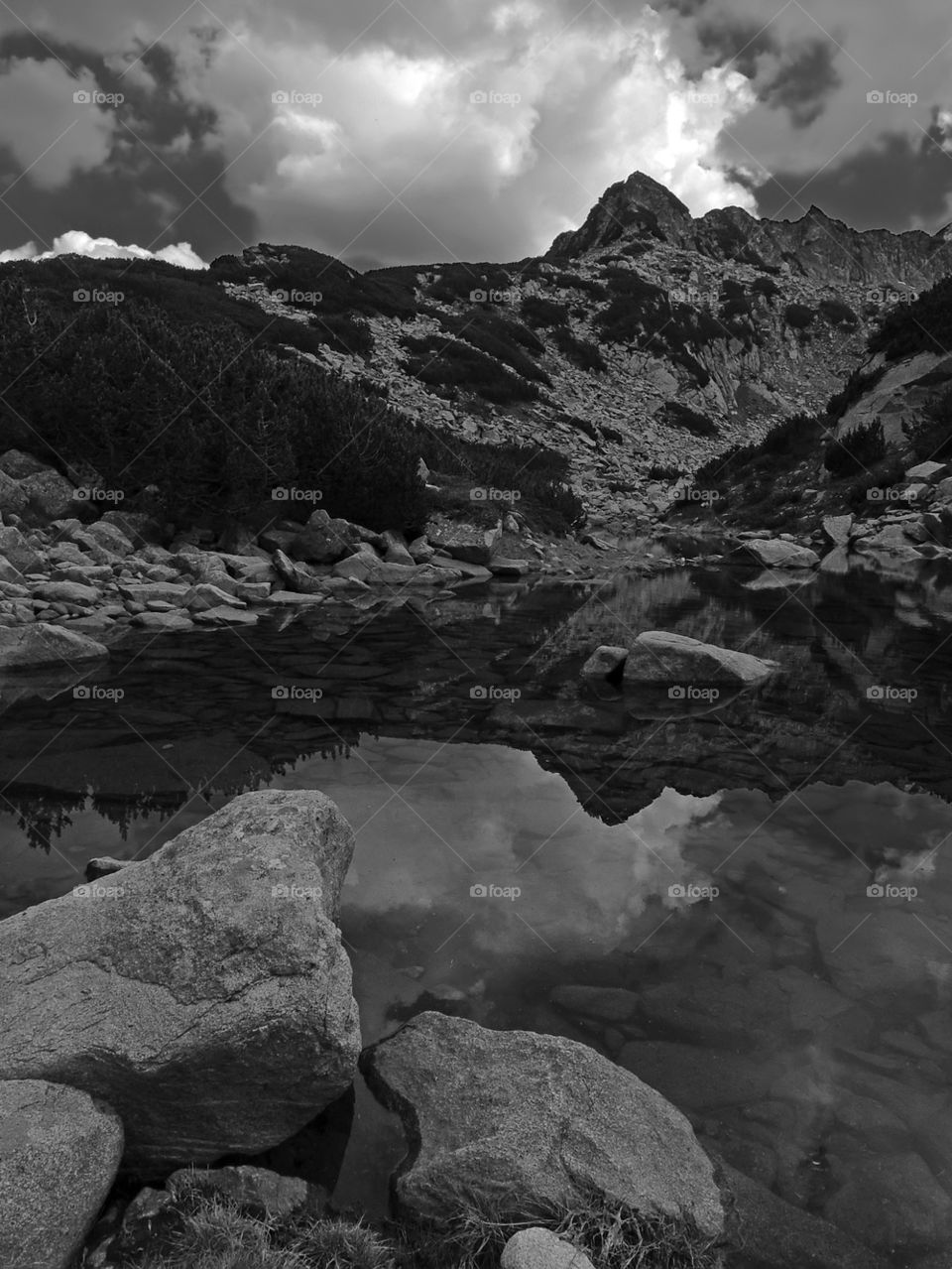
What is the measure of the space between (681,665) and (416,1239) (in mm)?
8647

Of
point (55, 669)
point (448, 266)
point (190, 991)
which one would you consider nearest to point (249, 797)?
point (190, 991)

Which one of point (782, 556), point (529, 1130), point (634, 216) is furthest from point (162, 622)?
point (634, 216)

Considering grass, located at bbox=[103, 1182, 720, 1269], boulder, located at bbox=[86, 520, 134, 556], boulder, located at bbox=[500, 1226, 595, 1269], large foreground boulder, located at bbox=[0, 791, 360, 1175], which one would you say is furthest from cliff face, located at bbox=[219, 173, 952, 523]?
boulder, located at bbox=[500, 1226, 595, 1269]

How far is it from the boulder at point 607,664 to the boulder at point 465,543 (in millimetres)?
15155

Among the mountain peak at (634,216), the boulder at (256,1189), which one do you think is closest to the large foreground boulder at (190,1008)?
the boulder at (256,1189)

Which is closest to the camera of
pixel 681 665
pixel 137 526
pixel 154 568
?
pixel 681 665

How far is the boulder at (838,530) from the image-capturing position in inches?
1235

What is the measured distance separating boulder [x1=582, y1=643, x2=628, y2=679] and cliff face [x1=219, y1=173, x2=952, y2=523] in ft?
109

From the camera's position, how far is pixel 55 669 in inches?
426

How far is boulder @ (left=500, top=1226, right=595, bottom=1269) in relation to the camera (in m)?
2.41

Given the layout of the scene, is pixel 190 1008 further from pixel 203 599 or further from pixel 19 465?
pixel 19 465

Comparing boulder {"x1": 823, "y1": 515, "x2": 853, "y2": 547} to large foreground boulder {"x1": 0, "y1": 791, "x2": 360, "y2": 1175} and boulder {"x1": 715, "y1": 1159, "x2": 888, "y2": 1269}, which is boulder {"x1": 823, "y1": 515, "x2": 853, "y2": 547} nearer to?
boulder {"x1": 715, "y1": 1159, "x2": 888, "y2": 1269}

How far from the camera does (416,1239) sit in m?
2.70

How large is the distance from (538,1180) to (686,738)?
629 cm
